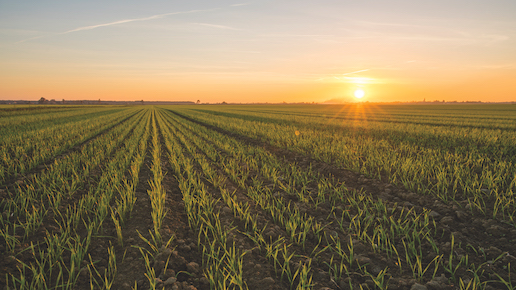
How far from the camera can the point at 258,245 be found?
11.2ft

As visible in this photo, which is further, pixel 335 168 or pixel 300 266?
pixel 335 168

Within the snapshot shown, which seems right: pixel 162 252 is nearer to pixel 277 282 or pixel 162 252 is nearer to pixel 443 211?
pixel 277 282

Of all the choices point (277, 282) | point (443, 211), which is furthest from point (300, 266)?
point (443, 211)

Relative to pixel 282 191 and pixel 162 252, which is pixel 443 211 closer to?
pixel 282 191

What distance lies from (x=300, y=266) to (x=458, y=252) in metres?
2.22

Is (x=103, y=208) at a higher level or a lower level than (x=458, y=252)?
higher

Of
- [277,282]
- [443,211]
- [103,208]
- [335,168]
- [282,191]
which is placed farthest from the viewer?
[335,168]

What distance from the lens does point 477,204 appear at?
4.74 meters

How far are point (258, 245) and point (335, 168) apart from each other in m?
4.83

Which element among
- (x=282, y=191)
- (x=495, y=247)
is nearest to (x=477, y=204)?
(x=495, y=247)

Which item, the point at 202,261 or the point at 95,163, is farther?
the point at 95,163

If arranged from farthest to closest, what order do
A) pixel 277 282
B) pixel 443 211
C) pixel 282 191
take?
pixel 282 191, pixel 443 211, pixel 277 282

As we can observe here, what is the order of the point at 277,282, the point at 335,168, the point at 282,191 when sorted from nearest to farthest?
the point at 277,282
the point at 282,191
the point at 335,168

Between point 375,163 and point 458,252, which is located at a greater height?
point 375,163
